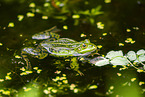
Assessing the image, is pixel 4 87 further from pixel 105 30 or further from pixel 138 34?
pixel 138 34

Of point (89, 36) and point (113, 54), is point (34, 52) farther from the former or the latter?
point (113, 54)

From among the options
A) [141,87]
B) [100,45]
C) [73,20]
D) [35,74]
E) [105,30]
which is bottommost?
[141,87]

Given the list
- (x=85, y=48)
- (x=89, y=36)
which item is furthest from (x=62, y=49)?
(x=89, y=36)

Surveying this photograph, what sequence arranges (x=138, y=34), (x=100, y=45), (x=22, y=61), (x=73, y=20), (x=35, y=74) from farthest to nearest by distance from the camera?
(x=73, y=20) < (x=138, y=34) < (x=100, y=45) < (x=22, y=61) < (x=35, y=74)

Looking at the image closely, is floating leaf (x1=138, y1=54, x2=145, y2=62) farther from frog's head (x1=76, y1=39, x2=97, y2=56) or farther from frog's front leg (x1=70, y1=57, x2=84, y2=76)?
frog's front leg (x1=70, y1=57, x2=84, y2=76)

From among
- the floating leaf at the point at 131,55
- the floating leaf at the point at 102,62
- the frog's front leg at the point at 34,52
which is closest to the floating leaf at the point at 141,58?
the floating leaf at the point at 131,55

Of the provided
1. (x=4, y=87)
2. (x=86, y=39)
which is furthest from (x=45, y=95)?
(x=86, y=39)

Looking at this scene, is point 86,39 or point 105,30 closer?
point 86,39

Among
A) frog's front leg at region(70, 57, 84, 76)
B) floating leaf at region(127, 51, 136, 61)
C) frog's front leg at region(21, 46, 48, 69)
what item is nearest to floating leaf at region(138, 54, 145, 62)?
floating leaf at region(127, 51, 136, 61)

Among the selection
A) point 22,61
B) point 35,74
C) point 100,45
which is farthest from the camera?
point 100,45
